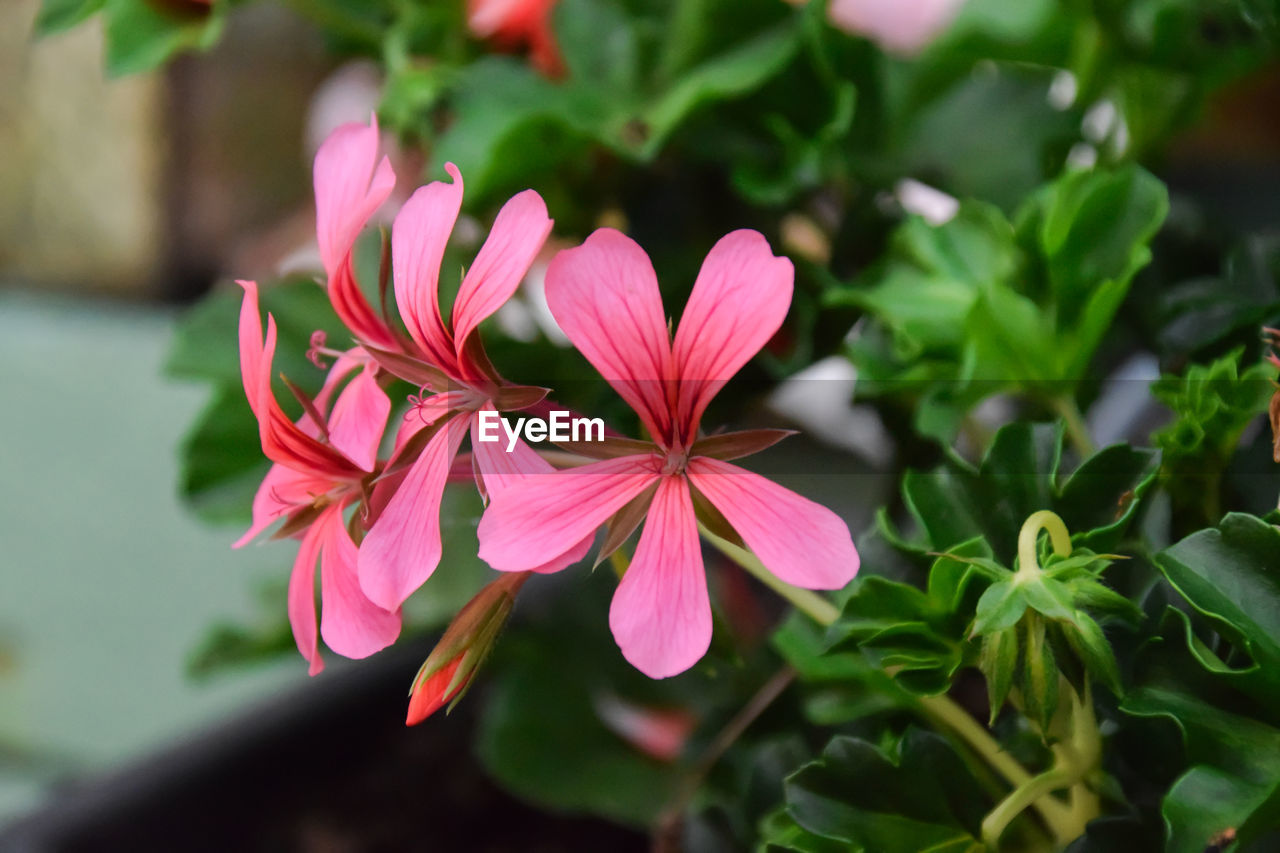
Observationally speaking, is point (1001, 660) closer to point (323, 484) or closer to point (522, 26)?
point (323, 484)

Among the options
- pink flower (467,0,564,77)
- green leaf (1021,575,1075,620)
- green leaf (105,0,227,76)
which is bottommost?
green leaf (1021,575,1075,620)

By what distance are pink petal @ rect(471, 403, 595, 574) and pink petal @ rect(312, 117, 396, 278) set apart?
0.05 metres

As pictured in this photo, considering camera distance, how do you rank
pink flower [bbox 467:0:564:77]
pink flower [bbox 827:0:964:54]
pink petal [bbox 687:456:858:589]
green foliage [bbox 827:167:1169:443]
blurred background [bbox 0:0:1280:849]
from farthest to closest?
blurred background [bbox 0:0:1280:849] < pink flower [bbox 827:0:964:54] < pink flower [bbox 467:0:564:77] < green foliage [bbox 827:167:1169:443] < pink petal [bbox 687:456:858:589]

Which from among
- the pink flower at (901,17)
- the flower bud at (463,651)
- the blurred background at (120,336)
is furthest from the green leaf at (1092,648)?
the blurred background at (120,336)

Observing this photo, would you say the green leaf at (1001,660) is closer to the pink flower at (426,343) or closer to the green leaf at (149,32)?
the pink flower at (426,343)

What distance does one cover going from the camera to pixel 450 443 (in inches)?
7.7

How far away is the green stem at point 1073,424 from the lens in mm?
296

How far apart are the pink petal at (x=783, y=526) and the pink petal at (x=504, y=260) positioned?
5 cm

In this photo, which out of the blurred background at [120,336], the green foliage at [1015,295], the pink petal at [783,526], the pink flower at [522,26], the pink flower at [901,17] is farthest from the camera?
the blurred background at [120,336]

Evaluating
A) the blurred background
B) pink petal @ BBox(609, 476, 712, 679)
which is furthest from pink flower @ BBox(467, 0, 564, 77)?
the blurred background

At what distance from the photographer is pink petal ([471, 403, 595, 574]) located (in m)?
0.18

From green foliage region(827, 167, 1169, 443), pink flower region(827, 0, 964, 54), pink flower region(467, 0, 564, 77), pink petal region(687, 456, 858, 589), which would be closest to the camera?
pink petal region(687, 456, 858, 589)

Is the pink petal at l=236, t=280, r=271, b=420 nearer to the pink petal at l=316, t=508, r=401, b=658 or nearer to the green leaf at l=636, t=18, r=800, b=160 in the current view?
the pink petal at l=316, t=508, r=401, b=658

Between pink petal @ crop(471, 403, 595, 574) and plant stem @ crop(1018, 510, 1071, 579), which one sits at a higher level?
pink petal @ crop(471, 403, 595, 574)
